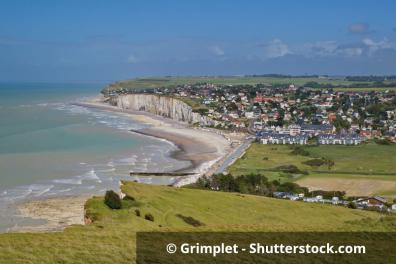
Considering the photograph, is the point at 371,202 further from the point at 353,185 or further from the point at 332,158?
the point at 332,158

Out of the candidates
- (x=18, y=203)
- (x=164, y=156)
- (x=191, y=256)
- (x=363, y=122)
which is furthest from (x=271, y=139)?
(x=191, y=256)

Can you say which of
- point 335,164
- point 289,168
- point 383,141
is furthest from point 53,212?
point 383,141

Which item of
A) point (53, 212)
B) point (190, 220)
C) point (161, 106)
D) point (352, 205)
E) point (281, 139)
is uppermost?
point (190, 220)

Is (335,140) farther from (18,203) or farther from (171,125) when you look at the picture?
(18,203)

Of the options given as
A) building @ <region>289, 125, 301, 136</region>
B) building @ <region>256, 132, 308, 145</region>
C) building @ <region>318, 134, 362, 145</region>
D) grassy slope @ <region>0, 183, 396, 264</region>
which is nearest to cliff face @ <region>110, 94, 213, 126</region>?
building @ <region>289, 125, 301, 136</region>

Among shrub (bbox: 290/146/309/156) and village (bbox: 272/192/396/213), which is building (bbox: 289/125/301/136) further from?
village (bbox: 272/192/396/213)

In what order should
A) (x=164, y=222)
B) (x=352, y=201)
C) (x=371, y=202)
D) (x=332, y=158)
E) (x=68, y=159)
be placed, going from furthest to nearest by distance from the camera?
(x=332, y=158)
(x=68, y=159)
(x=352, y=201)
(x=371, y=202)
(x=164, y=222)
